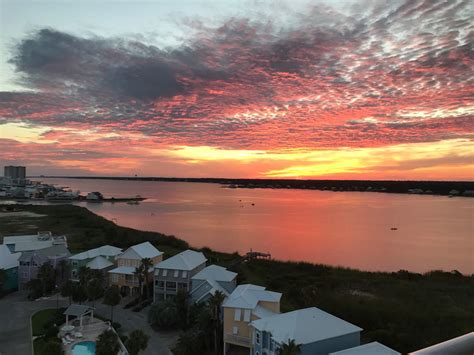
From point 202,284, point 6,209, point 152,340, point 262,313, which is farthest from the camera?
point 6,209

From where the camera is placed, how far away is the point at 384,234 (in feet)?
240

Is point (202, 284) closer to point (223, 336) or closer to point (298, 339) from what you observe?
point (223, 336)

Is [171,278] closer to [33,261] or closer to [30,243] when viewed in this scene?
[33,261]

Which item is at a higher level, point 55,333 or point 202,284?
point 202,284

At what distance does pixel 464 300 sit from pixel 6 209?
100996 mm

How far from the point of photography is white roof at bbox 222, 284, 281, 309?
852 inches

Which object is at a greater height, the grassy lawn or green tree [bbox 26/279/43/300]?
green tree [bbox 26/279/43/300]

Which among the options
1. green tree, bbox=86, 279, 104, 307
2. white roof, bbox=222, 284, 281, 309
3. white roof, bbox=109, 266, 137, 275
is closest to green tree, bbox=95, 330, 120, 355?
white roof, bbox=222, 284, 281, 309

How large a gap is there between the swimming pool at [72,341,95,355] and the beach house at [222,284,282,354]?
7.74 meters

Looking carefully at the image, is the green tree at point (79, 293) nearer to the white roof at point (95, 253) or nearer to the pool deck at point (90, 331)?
the pool deck at point (90, 331)

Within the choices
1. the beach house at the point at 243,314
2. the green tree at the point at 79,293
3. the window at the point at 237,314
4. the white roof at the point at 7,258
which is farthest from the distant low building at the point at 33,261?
the window at the point at 237,314

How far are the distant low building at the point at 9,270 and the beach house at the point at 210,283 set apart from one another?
1643 centimetres

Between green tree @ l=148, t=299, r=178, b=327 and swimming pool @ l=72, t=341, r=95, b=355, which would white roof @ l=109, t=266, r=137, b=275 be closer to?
green tree @ l=148, t=299, r=178, b=327

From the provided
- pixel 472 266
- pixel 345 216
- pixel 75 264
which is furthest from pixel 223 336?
pixel 345 216
